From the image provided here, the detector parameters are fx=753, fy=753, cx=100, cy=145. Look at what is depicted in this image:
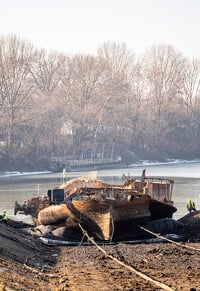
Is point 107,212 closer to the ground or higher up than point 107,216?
higher up

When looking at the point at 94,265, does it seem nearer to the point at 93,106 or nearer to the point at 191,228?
the point at 191,228

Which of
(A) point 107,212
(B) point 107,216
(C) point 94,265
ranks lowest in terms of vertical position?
(C) point 94,265

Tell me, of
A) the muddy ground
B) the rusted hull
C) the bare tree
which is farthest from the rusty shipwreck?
the bare tree

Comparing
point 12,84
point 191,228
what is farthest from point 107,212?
point 12,84

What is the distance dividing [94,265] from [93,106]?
314 feet

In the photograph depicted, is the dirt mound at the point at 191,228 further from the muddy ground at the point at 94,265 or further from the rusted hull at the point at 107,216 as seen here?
the rusted hull at the point at 107,216

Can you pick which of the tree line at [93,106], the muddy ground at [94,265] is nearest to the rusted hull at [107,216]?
the muddy ground at [94,265]

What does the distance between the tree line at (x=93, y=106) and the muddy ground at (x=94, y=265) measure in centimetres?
7601

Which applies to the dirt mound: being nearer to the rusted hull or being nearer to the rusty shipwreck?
the rusty shipwreck

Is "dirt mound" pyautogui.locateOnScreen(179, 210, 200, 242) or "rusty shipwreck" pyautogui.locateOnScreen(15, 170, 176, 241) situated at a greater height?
"rusty shipwreck" pyautogui.locateOnScreen(15, 170, 176, 241)

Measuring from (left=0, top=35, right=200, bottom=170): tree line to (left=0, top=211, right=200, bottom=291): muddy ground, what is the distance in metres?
76.0

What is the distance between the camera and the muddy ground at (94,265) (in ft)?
59.0

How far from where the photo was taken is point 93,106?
118312mm

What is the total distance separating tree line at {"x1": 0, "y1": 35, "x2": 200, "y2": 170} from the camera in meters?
108
